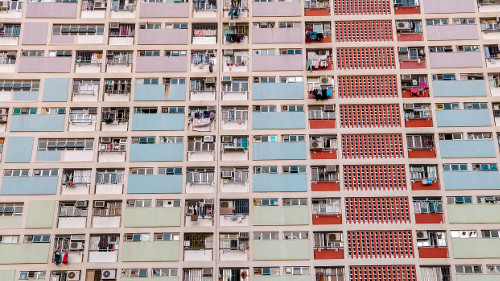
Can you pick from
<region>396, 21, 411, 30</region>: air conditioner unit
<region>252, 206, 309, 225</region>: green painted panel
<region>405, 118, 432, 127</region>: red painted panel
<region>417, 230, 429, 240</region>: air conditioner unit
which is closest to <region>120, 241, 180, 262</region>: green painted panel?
<region>252, 206, 309, 225</region>: green painted panel

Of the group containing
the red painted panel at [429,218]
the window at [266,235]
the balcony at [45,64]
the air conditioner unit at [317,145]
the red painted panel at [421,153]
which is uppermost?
the balcony at [45,64]

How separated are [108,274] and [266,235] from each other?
967cm

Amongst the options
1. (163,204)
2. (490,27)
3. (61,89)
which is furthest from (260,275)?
(490,27)

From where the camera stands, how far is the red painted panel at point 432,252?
1246 inches

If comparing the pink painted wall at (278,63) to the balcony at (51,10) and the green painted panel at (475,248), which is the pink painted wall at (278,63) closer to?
the balcony at (51,10)

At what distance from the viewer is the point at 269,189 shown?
33.1 metres

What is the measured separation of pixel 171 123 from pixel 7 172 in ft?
34.9

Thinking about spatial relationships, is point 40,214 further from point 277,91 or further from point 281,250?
point 277,91

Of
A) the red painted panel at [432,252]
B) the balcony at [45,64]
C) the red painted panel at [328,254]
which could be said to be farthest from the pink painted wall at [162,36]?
the red painted panel at [432,252]

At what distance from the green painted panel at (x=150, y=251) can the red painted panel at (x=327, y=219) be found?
851 cm

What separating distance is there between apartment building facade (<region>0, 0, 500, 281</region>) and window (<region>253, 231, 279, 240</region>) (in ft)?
0.25

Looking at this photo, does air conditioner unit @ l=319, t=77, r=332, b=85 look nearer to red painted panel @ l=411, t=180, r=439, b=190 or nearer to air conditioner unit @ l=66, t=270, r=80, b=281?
red painted panel @ l=411, t=180, r=439, b=190

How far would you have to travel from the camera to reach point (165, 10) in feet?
121

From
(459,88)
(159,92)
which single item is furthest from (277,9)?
(459,88)
